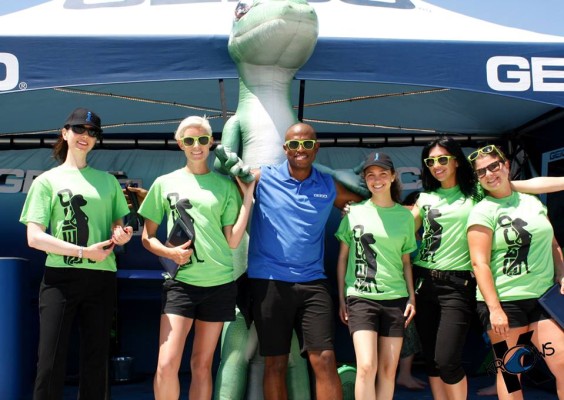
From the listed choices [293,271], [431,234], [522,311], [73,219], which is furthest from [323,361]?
[73,219]

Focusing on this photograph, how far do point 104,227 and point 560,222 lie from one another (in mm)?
3371

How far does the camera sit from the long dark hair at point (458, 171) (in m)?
3.19

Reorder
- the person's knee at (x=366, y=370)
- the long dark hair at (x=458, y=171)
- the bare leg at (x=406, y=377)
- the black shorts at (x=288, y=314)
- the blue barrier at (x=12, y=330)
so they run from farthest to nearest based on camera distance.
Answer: the bare leg at (x=406, y=377), the blue barrier at (x=12, y=330), the long dark hair at (x=458, y=171), the black shorts at (x=288, y=314), the person's knee at (x=366, y=370)

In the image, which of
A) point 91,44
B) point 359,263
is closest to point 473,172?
point 359,263

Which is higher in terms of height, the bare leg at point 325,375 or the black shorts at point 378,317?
the black shorts at point 378,317

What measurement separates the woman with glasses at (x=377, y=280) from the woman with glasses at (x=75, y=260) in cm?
105

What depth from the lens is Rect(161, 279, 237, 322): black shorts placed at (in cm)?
286

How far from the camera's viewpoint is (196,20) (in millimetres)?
3670

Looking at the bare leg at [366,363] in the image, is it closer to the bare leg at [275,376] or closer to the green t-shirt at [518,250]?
the bare leg at [275,376]

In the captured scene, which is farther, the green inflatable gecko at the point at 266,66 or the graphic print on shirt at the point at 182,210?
the green inflatable gecko at the point at 266,66

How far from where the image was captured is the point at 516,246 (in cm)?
295

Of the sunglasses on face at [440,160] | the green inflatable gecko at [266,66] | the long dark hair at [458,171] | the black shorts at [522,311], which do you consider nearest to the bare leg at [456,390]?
the black shorts at [522,311]

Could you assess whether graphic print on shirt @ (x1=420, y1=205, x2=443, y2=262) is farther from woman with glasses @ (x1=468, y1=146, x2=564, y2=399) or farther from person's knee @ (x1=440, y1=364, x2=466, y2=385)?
person's knee @ (x1=440, y1=364, x2=466, y2=385)

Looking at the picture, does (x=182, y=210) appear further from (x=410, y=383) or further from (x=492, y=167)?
(x=410, y=383)
